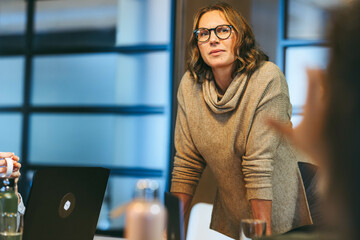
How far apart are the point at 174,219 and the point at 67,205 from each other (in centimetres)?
39

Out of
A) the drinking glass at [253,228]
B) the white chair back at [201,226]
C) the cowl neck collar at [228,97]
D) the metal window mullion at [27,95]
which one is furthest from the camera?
the metal window mullion at [27,95]

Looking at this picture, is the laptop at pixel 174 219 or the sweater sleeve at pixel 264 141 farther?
the sweater sleeve at pixel 264 141

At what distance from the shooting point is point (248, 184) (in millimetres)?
1676

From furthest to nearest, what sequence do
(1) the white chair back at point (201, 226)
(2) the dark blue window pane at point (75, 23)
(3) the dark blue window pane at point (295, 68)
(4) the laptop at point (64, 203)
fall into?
1. (2) the dark blue window pane at point (75, 23)
2. (3) the dark blue window pane at point (295, 68)
3. (1) the white chair back at point (201, 226)
4. (4) the laptop at point (64, 203)

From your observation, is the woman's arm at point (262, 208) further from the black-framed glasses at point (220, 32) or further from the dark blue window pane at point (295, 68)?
the dark blue window pane at point (295, 68)

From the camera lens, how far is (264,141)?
1.68m

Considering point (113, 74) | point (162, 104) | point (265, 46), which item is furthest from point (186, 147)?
point (113, 74)

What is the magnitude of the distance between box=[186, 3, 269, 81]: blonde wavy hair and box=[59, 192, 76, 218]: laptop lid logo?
737 mm

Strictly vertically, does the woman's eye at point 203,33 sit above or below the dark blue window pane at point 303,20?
below

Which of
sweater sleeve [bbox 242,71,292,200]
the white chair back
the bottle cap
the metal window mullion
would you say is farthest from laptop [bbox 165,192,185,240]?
the metal window mullion

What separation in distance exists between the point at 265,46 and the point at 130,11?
1252 millimetres

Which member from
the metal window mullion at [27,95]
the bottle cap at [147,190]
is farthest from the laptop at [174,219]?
the metal window mullion at [27,95]

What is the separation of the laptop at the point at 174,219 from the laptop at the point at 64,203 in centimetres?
33

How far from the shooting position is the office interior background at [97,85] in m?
3.86
